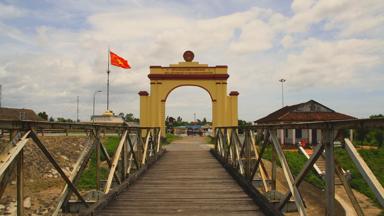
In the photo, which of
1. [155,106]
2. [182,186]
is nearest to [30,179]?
[155,106]

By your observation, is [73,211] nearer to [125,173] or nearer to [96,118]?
[125,173]

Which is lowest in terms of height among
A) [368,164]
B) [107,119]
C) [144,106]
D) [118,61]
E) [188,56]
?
[368,164]

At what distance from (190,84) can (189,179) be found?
15517mm

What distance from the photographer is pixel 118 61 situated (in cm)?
2411

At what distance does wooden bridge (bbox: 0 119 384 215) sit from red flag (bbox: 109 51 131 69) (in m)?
15.8

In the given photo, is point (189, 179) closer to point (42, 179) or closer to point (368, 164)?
point (42, 179)

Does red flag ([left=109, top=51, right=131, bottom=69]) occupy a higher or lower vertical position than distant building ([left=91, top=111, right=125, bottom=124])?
higher

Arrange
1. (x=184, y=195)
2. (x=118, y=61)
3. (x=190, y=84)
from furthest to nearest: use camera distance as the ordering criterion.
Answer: (x=118, y=61) < (x=190, y=84) < (x=184, y=195)

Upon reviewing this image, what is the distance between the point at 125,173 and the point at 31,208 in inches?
354

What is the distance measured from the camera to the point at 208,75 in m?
22.5

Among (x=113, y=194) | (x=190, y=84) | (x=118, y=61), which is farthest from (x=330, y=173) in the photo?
(x=118, y=61)

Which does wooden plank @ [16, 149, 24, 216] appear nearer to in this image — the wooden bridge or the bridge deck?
the wooden bridge

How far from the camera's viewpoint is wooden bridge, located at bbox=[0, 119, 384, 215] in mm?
2893

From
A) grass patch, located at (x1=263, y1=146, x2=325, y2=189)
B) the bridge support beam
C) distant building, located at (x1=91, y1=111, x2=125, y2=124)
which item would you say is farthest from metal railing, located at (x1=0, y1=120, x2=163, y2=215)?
distant building, located at (x1=91, y1=111, x2=125, y2=124)
